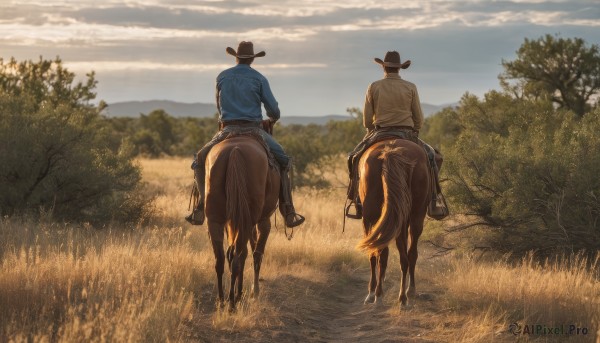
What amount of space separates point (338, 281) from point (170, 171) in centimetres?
2315

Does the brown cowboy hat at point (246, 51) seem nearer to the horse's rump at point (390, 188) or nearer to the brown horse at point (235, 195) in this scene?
the brown horse at point (235, 195)

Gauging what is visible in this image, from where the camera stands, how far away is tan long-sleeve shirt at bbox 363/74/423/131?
31.6 ft

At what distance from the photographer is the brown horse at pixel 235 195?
803cm

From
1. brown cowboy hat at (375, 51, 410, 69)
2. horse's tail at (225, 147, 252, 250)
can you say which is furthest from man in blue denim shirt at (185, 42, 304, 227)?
brown cowboy hat at (375, 51, 410, 69)

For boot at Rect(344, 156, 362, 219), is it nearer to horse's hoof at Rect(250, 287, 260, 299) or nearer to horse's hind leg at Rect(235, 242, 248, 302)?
horse's hoof at Rect(250, 287, 260, 299)

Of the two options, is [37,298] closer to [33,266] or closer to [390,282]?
[33,266]

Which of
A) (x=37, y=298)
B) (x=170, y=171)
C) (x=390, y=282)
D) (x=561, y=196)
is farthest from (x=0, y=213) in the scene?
(x=170, y=171)

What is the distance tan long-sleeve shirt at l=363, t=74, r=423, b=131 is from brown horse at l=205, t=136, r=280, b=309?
1.93 metres

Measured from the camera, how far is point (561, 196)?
1114cm

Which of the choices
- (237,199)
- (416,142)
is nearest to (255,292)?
(237,199)

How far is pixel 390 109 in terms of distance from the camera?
31.7ft

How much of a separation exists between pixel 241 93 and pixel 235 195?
5.26 ft

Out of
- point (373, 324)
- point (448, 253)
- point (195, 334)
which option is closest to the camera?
point (195, 334)

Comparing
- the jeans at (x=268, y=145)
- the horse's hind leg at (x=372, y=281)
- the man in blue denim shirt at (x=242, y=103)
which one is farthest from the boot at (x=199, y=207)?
the horse's hind leg at (x=372, y=281)
